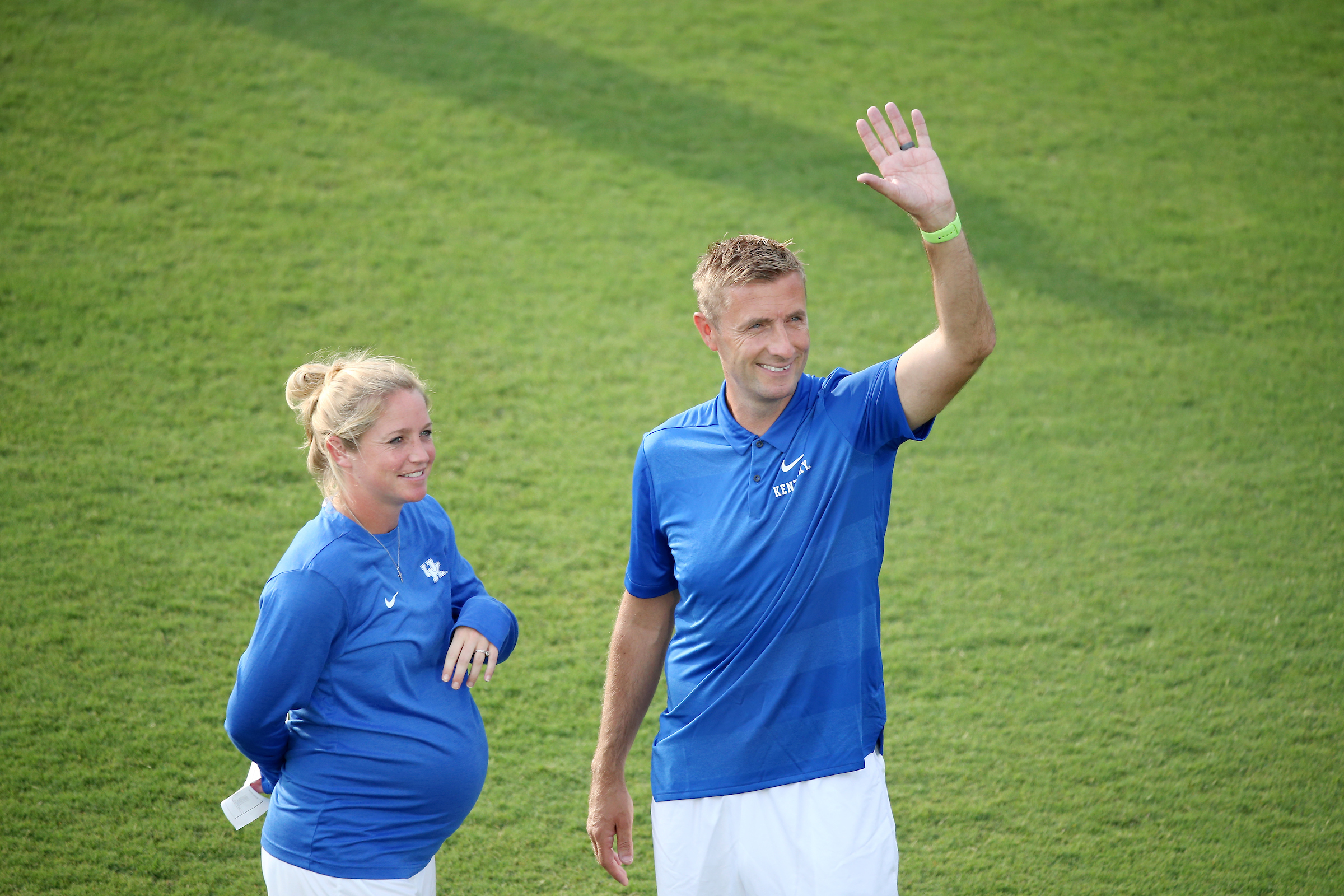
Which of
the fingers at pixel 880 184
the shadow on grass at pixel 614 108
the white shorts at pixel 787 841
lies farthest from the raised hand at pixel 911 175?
the shadow on grass at pixel 614 108

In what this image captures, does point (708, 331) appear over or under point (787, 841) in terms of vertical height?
over

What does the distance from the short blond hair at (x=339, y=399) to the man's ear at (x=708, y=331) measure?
727 millimetres

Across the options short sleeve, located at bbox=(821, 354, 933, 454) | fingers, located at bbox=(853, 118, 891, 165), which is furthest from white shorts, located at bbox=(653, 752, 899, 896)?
fingers, located at bbox=(853, 118, 891, 165)

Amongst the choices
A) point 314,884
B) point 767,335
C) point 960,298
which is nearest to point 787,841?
point 314,884

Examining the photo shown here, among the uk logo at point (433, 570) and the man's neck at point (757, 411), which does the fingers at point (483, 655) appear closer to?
the uk logo at point (433, 570)

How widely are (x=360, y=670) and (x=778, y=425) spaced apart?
1.15 metres

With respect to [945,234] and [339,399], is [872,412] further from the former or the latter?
[339,399]

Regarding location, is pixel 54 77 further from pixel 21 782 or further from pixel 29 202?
pixel 21 782

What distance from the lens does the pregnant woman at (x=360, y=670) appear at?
2.40 meters

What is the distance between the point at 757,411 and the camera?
2682mm

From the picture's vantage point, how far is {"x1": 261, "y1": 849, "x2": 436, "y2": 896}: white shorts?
2457 mm

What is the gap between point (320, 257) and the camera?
689 centimetres

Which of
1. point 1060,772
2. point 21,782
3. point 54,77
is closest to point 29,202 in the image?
point 54,77

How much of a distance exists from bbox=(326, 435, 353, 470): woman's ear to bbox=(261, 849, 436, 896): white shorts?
0.93 m
